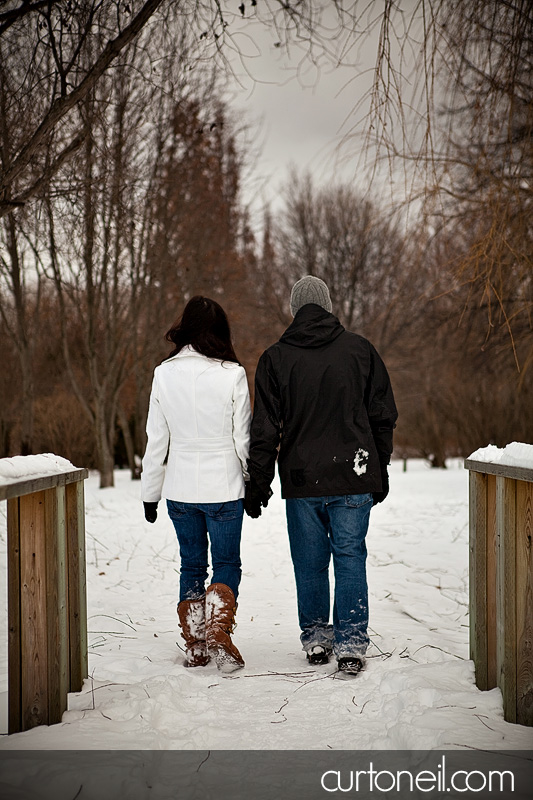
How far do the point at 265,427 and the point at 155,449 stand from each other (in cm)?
64

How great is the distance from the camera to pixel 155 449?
12.6 feet

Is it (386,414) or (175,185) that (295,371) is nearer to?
(386,414)

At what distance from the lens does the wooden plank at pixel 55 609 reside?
112 inches

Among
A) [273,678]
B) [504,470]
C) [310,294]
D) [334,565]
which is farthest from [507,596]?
[310,294]

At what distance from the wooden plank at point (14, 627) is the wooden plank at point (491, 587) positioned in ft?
6.47

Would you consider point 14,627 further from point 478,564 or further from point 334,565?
point 478,564

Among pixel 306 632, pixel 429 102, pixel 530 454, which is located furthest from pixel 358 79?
pixel 306 632

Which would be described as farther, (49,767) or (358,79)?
(358,79)

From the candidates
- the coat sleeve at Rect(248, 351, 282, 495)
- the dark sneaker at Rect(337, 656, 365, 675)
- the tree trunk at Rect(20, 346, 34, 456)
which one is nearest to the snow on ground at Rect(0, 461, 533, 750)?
the dark sneaker at Rect(337, 656, 365, 675)

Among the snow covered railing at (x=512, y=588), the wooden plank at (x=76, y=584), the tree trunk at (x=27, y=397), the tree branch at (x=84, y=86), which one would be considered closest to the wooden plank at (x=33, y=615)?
the wooden plank at (x=76, y=584)

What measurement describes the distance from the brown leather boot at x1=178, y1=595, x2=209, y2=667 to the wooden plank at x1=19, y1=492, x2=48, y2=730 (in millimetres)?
1053

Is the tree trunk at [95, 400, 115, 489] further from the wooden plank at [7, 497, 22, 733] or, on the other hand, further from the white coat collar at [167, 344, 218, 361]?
the wooden plank at [7, 497, 22, 733]

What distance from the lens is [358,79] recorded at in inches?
134

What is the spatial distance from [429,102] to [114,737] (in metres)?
2.99
